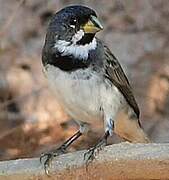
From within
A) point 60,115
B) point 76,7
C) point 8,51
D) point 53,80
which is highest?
point 76,7

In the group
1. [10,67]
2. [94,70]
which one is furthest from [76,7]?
[10,67]

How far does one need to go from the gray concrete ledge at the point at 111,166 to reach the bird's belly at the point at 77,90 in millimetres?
500

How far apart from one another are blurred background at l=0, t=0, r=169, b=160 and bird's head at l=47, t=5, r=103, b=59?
1.86 meters

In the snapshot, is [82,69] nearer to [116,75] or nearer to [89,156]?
[116,75]

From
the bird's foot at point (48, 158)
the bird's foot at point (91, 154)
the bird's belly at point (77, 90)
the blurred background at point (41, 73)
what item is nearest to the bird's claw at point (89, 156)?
the bird's foot at point (91, 154)

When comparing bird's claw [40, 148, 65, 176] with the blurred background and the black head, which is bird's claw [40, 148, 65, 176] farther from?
the blurred background

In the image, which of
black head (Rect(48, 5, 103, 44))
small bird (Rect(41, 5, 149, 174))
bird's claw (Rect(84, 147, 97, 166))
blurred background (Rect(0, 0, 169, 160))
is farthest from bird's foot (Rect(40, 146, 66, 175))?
blurred background (Rect(0, 0, 169, 160))

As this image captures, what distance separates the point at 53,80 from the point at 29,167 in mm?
658

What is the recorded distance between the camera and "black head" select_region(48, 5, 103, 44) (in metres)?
3.72

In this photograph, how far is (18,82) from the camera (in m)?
6.29

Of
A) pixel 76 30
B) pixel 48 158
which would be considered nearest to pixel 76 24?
pixel 76 30

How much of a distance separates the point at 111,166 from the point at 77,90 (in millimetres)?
841

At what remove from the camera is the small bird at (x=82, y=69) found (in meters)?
3.75

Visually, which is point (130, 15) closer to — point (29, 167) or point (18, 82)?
point (18, 82)
